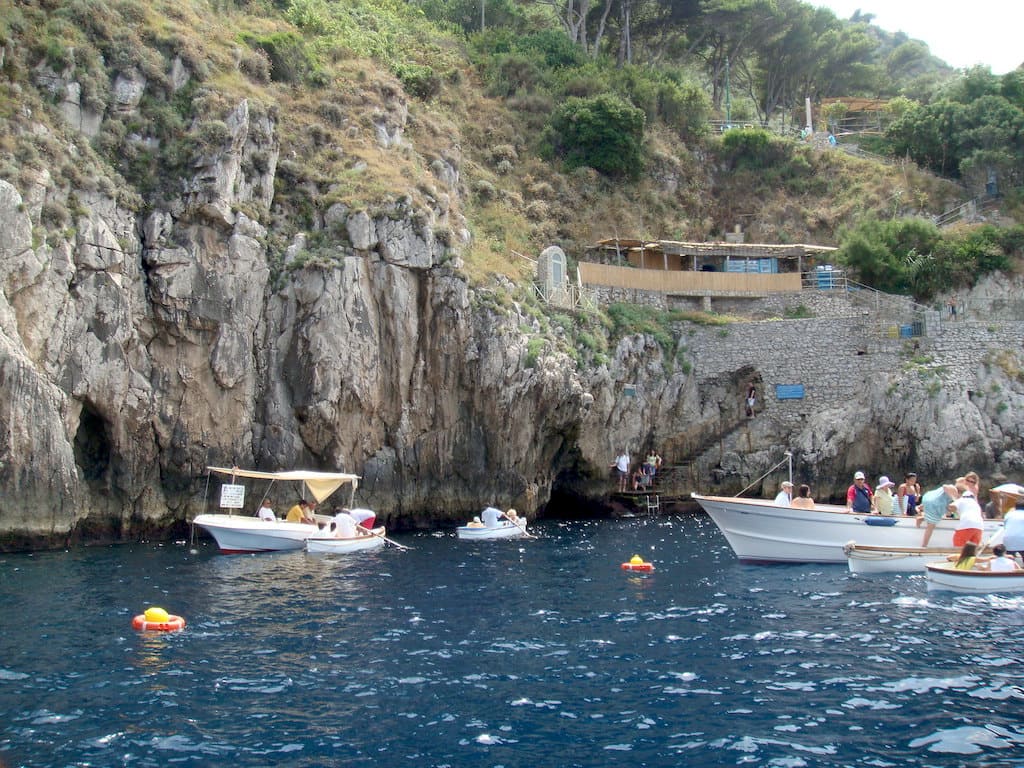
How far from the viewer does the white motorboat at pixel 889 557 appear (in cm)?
2077

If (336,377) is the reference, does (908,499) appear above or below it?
below

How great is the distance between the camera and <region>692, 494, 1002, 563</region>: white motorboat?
72.5 ft

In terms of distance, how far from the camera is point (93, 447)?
2828cm

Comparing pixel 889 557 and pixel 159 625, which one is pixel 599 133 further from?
pixel 159 625

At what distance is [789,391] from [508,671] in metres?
31.6

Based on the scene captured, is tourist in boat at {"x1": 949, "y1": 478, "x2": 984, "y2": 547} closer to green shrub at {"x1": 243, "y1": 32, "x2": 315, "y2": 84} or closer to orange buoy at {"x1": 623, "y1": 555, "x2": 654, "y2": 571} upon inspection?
orange buoy at {"x1": 623, "y1": 555, "x2": 654, "y2": 571}

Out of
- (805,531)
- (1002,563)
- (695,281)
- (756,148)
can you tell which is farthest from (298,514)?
(756,148)

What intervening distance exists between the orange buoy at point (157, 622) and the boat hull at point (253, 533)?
1057cm

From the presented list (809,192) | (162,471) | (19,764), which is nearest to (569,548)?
(162,471)

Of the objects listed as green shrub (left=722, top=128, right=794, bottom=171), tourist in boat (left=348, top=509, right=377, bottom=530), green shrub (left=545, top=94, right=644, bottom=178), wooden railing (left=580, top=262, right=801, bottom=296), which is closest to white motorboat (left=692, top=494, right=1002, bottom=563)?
tourist in boat (left=348, top=509, right=377, bottom=530)

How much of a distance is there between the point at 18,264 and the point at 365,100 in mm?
19135

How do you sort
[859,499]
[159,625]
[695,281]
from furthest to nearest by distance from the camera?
[695,281]
[859,499]
[159,625]

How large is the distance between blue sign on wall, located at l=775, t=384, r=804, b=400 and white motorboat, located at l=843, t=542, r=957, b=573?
20.5 metres

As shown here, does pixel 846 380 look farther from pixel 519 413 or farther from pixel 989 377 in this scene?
pixel 519 413
